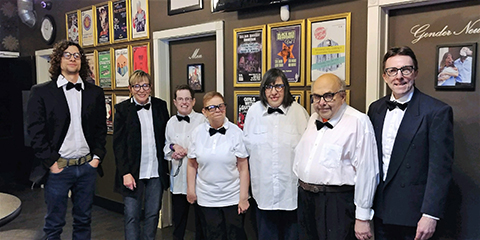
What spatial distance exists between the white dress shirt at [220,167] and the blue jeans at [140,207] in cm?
51

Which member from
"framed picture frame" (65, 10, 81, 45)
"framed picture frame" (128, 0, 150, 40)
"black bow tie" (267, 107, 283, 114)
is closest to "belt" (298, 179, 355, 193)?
"black bow tie" (267, 107, 283, 114)

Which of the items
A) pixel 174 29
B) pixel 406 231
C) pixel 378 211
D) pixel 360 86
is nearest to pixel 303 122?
pixel 360 86

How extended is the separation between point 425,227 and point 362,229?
0.96 ft

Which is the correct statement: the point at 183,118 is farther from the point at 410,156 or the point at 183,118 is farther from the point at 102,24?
the point at 102,24

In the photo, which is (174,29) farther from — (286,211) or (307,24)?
(286,211)

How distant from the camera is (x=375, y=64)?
242 cm

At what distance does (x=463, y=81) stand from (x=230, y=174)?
5.06 ft

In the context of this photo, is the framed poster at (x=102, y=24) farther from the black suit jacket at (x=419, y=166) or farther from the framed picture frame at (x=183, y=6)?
the black suit jacket at (x=419, y=166)

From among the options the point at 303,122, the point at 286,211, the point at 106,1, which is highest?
the point at 106,1

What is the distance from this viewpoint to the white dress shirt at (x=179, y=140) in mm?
2898

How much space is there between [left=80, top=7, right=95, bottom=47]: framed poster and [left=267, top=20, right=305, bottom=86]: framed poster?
2.59m

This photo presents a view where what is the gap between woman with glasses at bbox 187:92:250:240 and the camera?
8.11 ft

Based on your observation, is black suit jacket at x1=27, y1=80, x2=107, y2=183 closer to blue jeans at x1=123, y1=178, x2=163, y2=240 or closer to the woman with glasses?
blue jeans at x1=123, y1=178, x2=163, y2=240

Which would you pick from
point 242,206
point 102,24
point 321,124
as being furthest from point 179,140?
point 102,24
